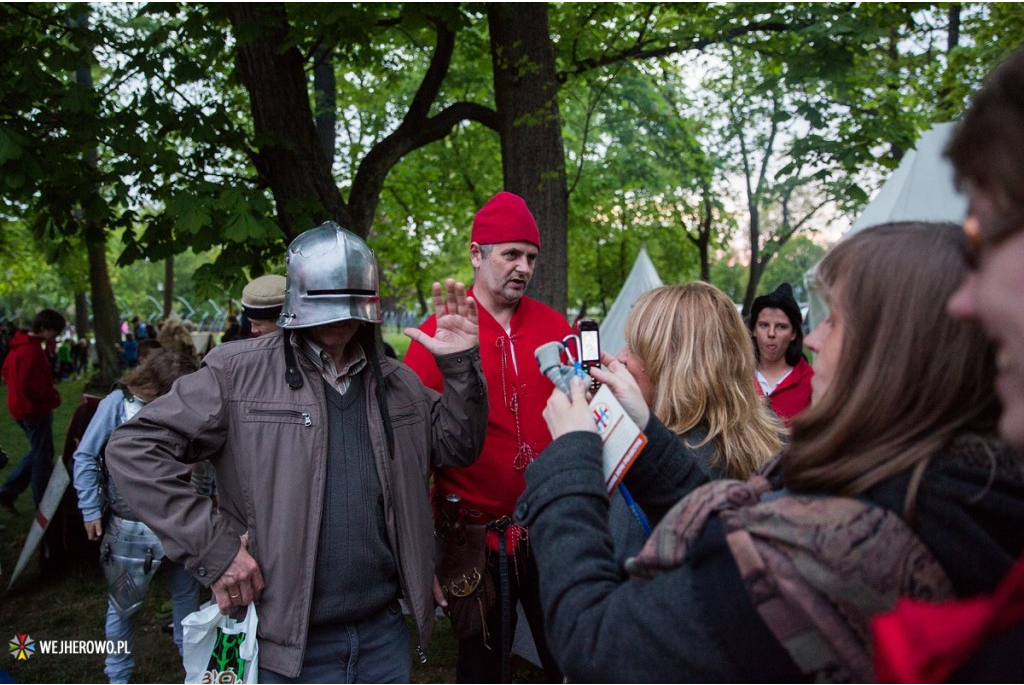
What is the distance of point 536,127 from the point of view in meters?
5.95

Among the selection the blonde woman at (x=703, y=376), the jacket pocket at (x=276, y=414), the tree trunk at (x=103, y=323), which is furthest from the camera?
the tree trunk at (x=103, y=323)

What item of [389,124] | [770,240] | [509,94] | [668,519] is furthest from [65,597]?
[770,240]

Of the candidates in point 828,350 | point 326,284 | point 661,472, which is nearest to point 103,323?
point 326,284

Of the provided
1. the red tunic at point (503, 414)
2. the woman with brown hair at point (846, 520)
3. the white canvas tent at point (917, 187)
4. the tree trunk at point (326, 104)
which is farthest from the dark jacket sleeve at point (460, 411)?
the tree trunk at point (326, 104)

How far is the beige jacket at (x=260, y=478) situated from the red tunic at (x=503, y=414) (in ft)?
2.26

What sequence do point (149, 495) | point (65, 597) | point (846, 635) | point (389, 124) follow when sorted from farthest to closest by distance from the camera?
point (389, 124)
point (65, 597)
point (149, 495)
point (846, 635)

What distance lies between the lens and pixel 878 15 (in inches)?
226

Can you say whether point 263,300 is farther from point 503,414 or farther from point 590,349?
point 590,349

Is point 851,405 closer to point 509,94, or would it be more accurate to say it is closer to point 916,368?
point 916,368

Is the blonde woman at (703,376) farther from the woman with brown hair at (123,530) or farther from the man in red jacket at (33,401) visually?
the man in red jacket at (33,401)

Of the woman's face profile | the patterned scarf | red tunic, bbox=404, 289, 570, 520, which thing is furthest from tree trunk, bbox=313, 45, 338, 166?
the patterned scarf

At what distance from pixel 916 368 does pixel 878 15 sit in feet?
18.6

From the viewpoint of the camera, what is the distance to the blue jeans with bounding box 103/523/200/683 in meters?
3.98

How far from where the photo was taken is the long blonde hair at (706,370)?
86.4 inches
